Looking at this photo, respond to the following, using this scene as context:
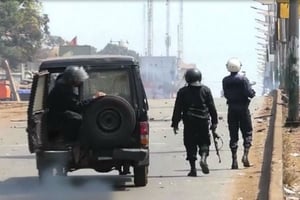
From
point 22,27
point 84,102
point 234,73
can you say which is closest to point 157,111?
point 234,73

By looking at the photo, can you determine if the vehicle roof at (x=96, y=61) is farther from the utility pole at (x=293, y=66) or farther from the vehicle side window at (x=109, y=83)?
the utility pole at (x=293, y=66)

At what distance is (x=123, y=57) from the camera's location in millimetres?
12539

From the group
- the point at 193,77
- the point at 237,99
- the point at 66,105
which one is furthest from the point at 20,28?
the point at 66,105

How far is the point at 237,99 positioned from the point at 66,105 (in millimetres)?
3777

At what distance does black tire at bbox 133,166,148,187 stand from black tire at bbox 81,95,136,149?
2.52 feet

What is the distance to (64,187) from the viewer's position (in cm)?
1249

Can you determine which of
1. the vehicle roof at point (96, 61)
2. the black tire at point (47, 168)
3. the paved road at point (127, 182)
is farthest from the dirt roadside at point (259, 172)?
the black tire at point (47, 168)

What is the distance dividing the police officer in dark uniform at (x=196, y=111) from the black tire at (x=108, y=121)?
165 cm

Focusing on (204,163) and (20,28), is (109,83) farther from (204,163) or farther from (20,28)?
(20,28)

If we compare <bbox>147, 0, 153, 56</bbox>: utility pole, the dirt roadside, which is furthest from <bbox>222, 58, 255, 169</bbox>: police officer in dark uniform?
<bbox>147, 0, 153, 56</bbox>: utility pole

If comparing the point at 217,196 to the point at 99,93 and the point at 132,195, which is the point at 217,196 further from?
the point at 99,93

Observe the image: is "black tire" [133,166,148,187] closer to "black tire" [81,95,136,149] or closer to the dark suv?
the dark suv

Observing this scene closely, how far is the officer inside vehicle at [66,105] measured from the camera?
1179 centimetres

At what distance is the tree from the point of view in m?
78.1
